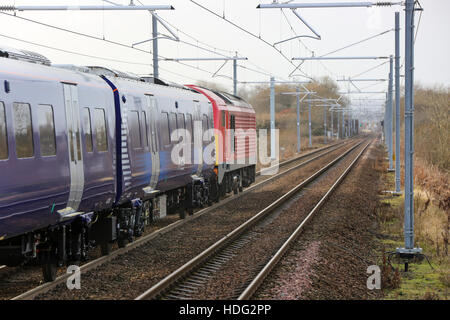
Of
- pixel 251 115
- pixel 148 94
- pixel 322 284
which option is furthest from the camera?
pixel 251 115

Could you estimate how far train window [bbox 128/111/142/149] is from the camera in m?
12.5

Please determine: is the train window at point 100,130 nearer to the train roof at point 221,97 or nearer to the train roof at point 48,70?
the train roof at point 48,70

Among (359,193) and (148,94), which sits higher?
(148,94)

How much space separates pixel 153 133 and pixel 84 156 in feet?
11.5

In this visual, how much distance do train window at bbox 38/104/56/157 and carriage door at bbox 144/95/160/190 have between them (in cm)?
409

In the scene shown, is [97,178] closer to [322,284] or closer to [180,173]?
[322,284]

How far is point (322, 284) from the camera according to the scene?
9.86 m

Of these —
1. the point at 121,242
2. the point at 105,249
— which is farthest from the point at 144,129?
the point at 105,249

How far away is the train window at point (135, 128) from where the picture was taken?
1249cm

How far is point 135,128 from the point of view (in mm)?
12742

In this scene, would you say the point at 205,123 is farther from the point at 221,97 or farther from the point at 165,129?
the point at 165,129

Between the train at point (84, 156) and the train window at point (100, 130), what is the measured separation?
18mm
